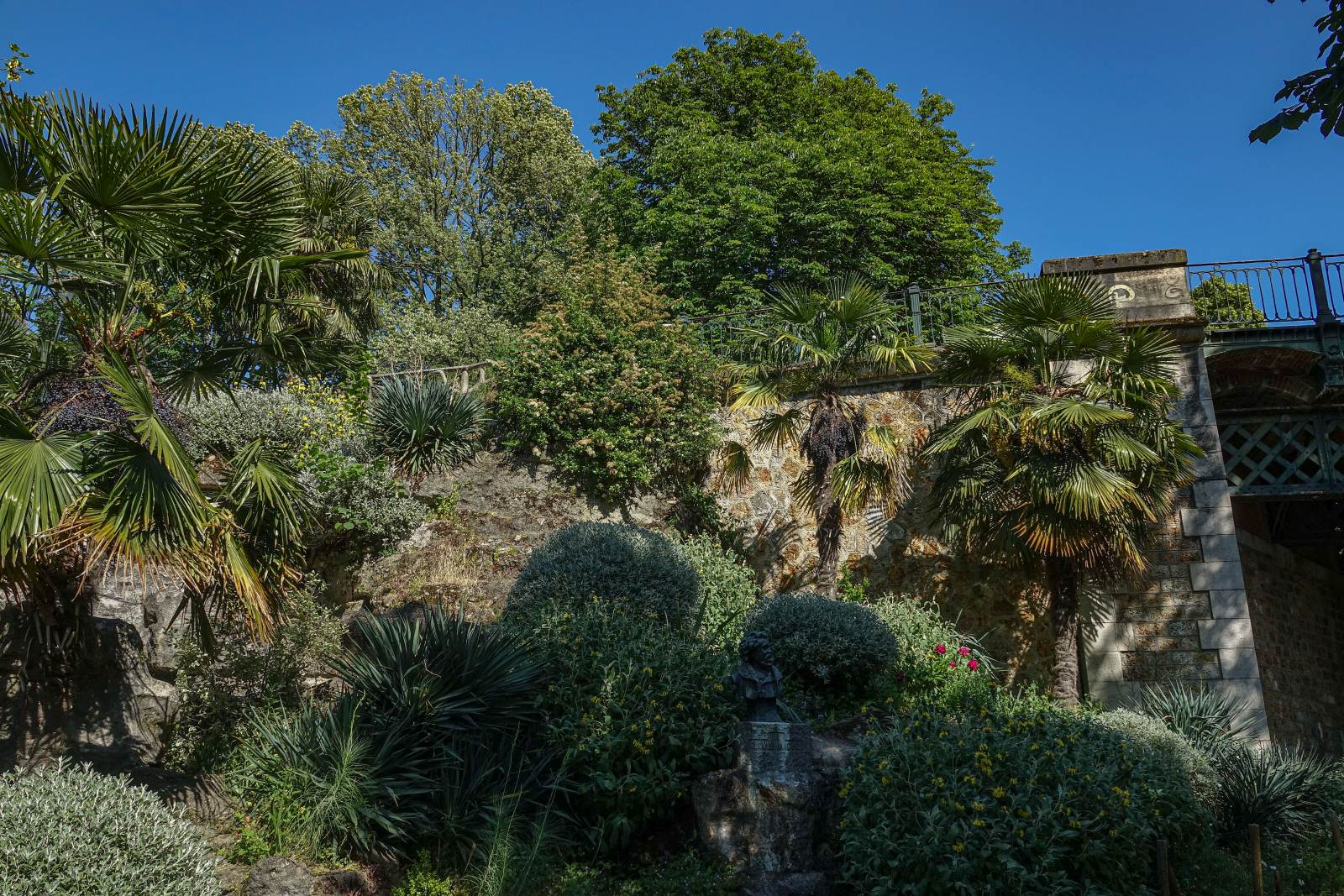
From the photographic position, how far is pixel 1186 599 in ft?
37.6

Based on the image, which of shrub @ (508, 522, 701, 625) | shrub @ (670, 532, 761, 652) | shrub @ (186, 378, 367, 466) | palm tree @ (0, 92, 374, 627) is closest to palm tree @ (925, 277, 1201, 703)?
shrub @ (670, 532, 761, 652)

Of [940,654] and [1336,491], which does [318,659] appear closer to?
[940,654]

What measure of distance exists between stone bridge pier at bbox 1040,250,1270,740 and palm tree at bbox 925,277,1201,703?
478 millimetres

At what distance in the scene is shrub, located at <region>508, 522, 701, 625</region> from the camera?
937cm

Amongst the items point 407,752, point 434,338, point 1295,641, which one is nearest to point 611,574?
point 407,752

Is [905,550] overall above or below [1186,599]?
above

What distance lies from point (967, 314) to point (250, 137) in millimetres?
16035

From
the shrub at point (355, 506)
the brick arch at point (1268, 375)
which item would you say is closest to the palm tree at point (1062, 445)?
the brick arch at point (1268, 375)

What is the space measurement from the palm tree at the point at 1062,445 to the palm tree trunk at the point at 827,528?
4.00ft

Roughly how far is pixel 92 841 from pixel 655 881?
11.4ft

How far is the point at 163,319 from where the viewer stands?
7.39 metres

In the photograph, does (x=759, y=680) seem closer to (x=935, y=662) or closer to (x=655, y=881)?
(x=655, y=881)

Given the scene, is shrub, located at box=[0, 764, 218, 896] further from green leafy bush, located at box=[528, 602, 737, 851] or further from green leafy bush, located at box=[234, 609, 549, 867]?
green leafy bush, located at box=[528, 602, 737, 851]

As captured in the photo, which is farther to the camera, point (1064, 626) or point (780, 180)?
point (780, 180)
